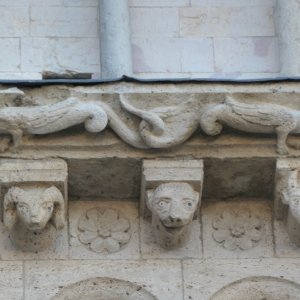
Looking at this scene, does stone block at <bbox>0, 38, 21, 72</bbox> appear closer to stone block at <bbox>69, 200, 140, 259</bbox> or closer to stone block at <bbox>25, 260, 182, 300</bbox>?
stone block at <bbox>69, 200, 140, 259</bbox>

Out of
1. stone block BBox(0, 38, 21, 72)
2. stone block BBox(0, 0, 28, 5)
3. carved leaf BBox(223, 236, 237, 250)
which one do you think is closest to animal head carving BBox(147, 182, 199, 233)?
carved leaf BBox(223, 236, 237, 250)

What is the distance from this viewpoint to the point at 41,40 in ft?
33.6

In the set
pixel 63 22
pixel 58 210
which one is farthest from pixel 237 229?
pixel 63 22

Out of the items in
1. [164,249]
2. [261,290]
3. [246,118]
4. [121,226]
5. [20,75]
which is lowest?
[261,290]

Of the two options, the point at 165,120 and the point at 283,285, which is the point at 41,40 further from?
the point at 283,285

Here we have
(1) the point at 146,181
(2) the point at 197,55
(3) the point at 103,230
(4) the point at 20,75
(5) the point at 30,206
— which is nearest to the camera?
(5) the point at 30,206

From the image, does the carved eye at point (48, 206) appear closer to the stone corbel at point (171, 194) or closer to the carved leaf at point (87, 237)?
the carved leaf at point (87, 237)

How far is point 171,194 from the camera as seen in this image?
9.66m

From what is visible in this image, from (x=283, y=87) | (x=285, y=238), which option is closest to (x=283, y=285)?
(x=285, y=238)

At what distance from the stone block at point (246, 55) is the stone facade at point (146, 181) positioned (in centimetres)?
50

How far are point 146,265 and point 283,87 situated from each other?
36.7 inches

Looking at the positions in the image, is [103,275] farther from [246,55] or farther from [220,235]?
[246,55]

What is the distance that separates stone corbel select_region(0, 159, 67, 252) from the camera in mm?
9609

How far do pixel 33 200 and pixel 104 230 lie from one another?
379 mm
